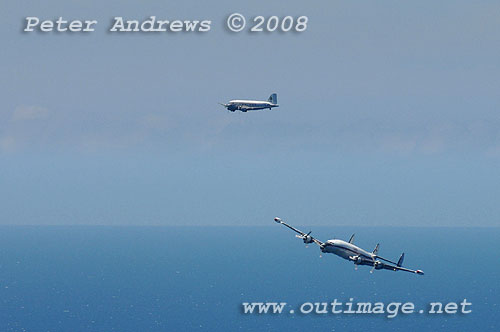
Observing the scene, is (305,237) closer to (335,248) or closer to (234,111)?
(335,248)

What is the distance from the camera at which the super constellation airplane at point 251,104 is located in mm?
167000

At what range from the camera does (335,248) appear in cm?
12325

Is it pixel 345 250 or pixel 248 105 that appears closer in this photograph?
pixel 345 250

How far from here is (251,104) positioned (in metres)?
168

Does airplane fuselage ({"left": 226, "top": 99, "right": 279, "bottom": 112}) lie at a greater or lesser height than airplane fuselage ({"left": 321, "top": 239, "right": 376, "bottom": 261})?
greater

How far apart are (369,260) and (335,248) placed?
658 cm

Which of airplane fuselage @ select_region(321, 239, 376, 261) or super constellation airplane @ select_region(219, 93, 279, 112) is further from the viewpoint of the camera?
super constellation airplane @ select_region(219, 93, 279, 112)

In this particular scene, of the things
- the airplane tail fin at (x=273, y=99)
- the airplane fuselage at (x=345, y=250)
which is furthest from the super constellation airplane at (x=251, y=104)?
the airplane fuselage at (x=345, y=250)

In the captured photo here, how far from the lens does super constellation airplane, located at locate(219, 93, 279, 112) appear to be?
548 ft

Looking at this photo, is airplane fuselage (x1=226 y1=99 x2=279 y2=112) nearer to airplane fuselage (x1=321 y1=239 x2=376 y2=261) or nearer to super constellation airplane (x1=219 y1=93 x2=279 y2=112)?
super constellation airplane (x1=219 y1=93 x2=279 y2=112)

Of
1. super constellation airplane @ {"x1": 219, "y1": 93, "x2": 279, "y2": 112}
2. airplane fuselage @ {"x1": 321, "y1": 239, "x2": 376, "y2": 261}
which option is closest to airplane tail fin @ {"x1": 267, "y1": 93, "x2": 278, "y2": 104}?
super constellation airplane @ {"x1": 219, "y1": 93, "x2": 279, "y2": 112}

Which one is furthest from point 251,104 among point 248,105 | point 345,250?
point 345,250

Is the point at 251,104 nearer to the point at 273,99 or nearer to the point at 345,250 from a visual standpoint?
the point at 273,99

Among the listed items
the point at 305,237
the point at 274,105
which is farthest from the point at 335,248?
the point at 274,105
